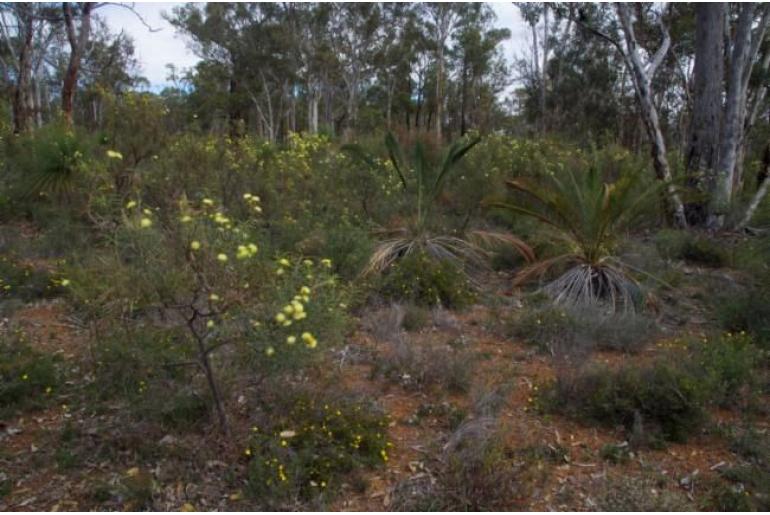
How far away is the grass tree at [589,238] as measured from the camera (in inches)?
220

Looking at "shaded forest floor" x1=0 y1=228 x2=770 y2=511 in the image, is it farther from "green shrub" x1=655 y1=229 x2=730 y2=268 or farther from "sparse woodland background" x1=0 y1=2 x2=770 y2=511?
"green shrub" x1=655 y1=229 x2=730 y2=268

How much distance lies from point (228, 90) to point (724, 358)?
31630mm

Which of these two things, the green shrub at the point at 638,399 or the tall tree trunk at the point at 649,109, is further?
the tall tree trunk at the point at 649,109

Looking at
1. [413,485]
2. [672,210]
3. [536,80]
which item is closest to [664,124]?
[536,80]

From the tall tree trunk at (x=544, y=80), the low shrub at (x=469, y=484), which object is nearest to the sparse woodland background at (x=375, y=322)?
the low shrub at (x=469, y=484)

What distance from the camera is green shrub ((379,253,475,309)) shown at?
5.68m

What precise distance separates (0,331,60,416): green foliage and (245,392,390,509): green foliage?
5.01 ft

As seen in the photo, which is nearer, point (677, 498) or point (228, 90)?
point (677, 498)

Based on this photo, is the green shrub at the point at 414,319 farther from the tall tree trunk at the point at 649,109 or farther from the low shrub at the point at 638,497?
the tall tree trunk at the point at 649,109

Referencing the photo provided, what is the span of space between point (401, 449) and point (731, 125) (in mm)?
7274

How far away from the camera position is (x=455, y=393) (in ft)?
13.2

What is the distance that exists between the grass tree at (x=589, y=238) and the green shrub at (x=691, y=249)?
1170 millimetres

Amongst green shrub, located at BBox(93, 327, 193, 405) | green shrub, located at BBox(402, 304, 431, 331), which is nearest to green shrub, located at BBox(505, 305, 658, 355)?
green shrub, located at BBox(402, 304, 431, 331)

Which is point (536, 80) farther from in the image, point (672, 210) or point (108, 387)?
point (108, 387)
